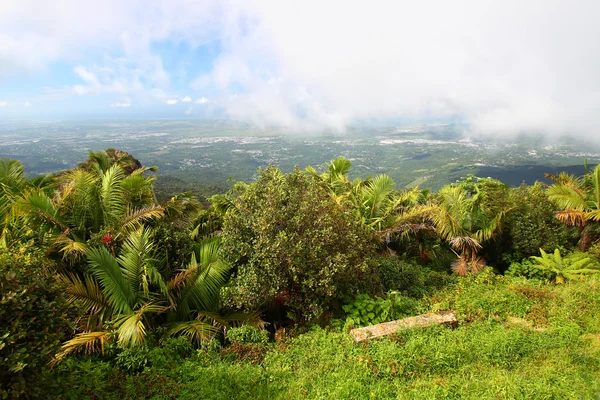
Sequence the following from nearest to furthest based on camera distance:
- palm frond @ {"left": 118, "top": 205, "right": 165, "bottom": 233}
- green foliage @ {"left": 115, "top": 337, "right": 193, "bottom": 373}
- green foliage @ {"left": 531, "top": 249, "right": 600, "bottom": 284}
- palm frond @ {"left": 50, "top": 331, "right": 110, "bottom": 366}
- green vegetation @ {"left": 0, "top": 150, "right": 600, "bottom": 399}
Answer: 1. green vegetation @ {"left": 0, "top": 150, "right": 600, "bottom": 399}
2. palm frond @ {"left": 50, "top": 331, "right": 110, "bottom": 366}
3. green foliage @ {"left": 115, "top": 337, "right": 193, "bottom": 373}
4. palm frond @ {"left": 118, "top": 205, "right": 165, "bottom": 233}
5. green foliage @ {"left": 531, "top": 249, "right": 600, "bottom": 284}

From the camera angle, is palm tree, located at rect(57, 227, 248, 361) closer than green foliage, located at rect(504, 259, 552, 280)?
Yes

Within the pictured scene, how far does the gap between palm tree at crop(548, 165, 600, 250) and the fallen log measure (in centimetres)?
465

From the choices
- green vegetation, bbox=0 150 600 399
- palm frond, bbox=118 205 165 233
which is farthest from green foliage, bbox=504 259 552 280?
palm frond, bbox=118 205 165 233

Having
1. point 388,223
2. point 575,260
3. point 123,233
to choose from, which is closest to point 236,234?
point 123,233

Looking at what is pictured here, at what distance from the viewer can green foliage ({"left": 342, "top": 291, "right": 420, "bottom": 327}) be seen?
16.8 ft

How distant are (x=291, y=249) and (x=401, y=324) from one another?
6.42 ft

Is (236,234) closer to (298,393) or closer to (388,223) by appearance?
(298,393)

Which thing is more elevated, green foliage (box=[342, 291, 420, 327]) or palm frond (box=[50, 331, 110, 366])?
palm frond (box=[50, 331, 110, 366])

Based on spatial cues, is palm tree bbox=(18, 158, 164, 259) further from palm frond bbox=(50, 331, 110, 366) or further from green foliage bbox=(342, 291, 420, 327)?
green foliage bbox=(342, 291, 420, 327)

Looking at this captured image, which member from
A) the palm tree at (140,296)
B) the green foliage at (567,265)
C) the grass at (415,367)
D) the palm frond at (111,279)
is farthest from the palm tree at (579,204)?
the palm frond at (111,279)

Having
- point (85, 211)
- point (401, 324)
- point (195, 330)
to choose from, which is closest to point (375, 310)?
point (401, 324)

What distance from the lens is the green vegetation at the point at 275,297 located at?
3.46 metres

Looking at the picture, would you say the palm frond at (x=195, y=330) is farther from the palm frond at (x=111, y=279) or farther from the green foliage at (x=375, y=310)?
the green foliage at (x=375, y=310)

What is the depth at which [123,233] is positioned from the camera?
5441 mm
